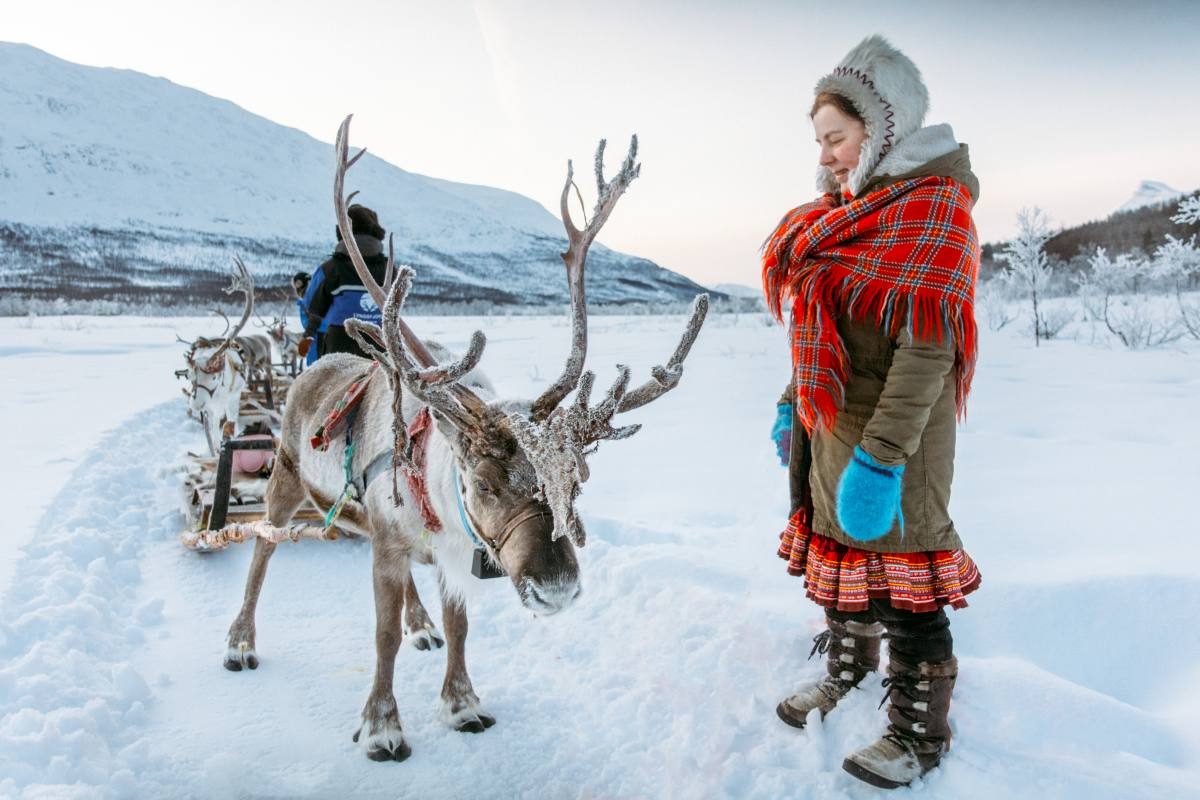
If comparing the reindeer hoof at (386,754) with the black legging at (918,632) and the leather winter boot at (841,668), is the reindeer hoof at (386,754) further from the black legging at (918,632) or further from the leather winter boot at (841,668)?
the black legging at (918,632)

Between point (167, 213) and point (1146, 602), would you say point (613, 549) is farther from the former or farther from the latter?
point (167, 213)

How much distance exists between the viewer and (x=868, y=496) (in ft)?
7.07

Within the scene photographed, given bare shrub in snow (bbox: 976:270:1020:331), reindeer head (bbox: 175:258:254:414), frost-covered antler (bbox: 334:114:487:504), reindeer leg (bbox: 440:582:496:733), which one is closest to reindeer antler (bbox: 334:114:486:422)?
frost-covered antler (bbox: 334:114:487:504)

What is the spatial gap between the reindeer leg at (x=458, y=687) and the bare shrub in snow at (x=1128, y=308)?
12.1 metres

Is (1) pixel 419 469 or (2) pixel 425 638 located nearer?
(1) pixel 419 469

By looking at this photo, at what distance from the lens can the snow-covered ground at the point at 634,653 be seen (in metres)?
2.51

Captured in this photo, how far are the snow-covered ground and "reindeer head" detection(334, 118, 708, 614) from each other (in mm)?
756

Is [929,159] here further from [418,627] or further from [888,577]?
[418,627]

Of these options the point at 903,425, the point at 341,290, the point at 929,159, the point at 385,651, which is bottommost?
the point at 385,651

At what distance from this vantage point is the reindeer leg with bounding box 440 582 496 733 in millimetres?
3012

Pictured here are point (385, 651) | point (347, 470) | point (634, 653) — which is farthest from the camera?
point (634, 653)

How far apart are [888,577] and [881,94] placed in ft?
5.02

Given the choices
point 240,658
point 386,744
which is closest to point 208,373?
point 240,658

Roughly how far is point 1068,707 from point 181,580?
15.6ft
